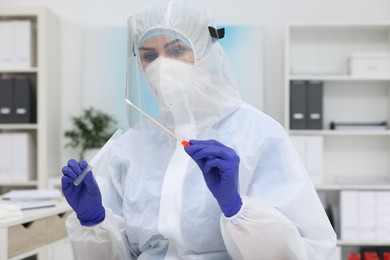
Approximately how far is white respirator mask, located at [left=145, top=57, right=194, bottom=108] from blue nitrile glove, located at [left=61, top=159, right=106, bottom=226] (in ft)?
0.85

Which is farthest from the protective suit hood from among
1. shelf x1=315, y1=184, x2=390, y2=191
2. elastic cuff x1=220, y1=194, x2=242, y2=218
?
shelf x1=315, y1=184, x2=390, y2=191

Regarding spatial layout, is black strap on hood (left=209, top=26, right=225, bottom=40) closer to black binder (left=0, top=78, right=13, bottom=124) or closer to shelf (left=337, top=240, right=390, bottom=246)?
shelf (left=337, top=240, right=390, bottom=246)

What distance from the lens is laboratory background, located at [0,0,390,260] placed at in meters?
3.65

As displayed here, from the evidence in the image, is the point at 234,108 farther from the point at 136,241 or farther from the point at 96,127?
the point at 96,127

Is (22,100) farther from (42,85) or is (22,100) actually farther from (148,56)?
(148,56)

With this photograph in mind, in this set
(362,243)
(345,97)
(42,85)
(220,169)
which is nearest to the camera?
(220,169)

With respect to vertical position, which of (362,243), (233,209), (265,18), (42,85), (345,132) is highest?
(265,18)

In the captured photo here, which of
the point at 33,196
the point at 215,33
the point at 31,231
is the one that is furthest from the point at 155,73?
the point at 33,196

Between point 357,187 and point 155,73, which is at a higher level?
point 155,73

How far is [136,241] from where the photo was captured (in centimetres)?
153

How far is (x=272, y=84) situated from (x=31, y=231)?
2.13m

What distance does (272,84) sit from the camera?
3924 mm

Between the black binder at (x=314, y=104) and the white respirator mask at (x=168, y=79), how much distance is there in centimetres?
225

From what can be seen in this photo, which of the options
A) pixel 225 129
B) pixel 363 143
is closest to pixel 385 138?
pixel 363 143
